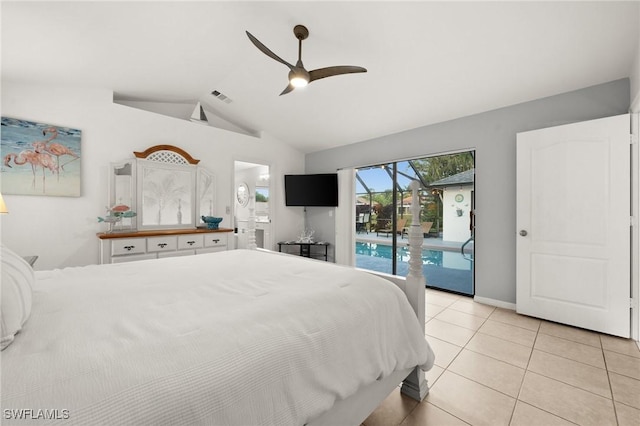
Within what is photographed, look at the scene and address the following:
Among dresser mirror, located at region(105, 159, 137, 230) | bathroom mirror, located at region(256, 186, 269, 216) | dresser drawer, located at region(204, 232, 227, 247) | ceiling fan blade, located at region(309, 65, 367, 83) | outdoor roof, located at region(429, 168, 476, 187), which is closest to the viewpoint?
ceiling fan blade, located at region(309, 65, 367, 83)

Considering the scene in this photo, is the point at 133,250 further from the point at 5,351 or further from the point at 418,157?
the point at 418,157

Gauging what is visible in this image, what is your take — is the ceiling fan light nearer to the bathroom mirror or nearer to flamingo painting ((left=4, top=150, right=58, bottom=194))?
flamingo painting ((left=4, top=150, right=58, bottom=194))

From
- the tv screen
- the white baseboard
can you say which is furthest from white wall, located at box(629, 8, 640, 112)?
the tv screen

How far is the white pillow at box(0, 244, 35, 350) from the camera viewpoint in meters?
0.76

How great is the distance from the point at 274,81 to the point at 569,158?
3.41m

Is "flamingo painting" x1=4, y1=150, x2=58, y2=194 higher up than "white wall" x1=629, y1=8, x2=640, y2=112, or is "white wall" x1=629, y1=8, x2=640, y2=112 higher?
"white wall" x1=629, y1=8, x2=640, y2=112

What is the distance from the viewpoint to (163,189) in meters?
3.54

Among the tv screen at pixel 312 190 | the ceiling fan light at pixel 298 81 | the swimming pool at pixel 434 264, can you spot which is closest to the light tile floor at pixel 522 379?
the swimming pool at pixel 434 264

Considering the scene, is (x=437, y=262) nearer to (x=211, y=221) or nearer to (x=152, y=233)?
(x=211, y=221)

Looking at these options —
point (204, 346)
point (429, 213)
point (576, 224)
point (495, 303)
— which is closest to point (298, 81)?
point (204, 346)

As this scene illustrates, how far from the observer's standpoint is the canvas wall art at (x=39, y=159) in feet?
8.45

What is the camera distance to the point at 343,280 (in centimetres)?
143

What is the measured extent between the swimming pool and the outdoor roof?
1395 millimetres

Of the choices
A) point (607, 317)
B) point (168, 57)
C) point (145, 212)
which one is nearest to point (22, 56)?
point (168, 57)
